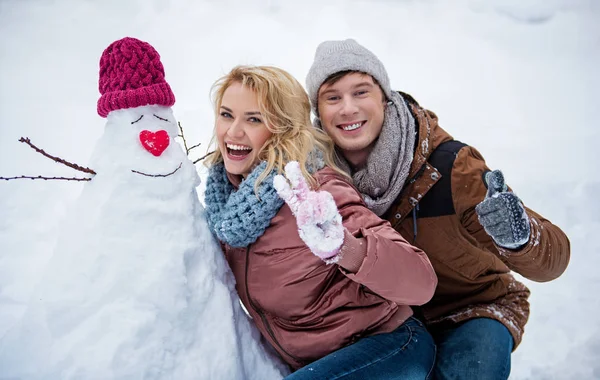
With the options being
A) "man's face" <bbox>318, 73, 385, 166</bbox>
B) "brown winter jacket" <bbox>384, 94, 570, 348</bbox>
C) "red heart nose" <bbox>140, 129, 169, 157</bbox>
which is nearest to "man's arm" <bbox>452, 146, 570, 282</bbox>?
"brown winter jacket" <bbox>384, 94, 570, 348</bbox>

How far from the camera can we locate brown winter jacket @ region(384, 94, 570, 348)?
1864mm

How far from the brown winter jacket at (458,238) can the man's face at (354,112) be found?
0.21m

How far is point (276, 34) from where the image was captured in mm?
7156

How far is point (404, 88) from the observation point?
6355 millimetres

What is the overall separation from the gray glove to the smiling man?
5cm

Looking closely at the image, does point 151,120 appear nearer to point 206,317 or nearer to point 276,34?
point 206,317

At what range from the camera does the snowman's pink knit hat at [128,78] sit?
1619 millimetres

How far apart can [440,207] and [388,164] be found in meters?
0.30

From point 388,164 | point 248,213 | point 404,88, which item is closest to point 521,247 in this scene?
point 388,164

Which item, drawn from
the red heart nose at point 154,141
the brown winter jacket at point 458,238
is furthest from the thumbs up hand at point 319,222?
the brown winter jacket at point 458,238

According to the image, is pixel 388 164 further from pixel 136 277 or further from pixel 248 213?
pixel 136 277

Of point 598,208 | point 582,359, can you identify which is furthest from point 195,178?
point 598,208

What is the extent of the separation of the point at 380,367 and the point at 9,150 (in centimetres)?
390

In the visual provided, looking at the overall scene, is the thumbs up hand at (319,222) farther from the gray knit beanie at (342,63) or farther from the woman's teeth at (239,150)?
the gray knit beanie at (342,63)
